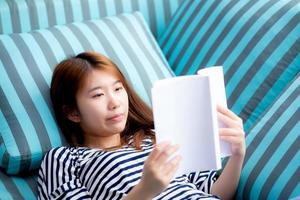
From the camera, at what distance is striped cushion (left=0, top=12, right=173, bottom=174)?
1.56m

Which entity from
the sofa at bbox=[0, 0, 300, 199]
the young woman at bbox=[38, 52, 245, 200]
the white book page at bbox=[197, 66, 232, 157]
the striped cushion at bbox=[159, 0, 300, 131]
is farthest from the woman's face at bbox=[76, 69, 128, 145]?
the striped cushion at bbox=[159, 0, 300, 131]

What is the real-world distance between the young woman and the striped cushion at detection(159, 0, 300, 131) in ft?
0.84

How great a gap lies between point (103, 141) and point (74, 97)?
0.12 m

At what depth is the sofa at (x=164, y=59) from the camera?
59.2 inches

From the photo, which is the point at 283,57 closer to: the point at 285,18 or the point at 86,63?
the point at 285,18

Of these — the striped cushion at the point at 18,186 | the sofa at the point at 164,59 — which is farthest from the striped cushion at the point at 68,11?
the striped cushion at the point at 18,186

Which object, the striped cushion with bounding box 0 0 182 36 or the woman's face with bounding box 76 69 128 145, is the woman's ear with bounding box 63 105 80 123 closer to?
the woman's face with bounding box 76 69 128 145

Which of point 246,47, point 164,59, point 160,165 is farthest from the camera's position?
point 164,59

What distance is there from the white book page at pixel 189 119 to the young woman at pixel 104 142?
82 mm

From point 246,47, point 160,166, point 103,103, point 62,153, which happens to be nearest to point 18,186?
point 62,153

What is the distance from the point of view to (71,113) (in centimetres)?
157

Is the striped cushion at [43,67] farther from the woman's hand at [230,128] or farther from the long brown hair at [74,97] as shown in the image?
the woman's hand at [230,128]

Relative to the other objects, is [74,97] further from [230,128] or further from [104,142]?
[230,128]

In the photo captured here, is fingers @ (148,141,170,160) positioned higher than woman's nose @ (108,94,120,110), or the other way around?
woman's nose @ (108,94,120,110)
